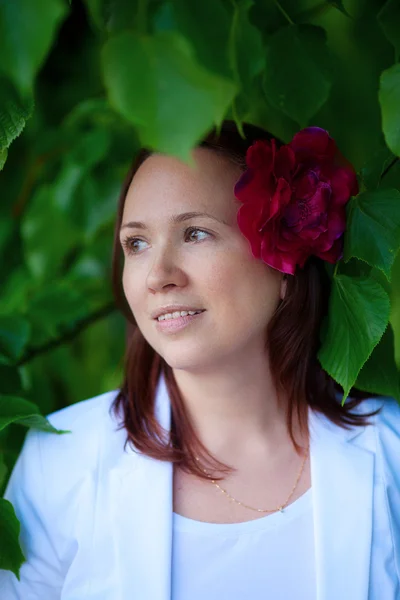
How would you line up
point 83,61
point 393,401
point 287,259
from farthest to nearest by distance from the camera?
point 83,61
point 393,401
point 287,259

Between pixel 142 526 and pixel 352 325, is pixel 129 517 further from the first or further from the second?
pixel 352 325

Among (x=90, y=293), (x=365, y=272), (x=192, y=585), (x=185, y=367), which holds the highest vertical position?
(x=90, y=293)

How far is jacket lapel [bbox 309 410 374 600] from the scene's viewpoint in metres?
1.18

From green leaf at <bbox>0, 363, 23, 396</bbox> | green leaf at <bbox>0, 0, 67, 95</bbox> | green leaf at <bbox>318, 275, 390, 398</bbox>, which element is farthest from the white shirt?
green leaf at <bbox>0, 0, 67, 95</bbox>

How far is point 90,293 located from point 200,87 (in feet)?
4.53

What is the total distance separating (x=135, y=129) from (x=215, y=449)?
0.80 m

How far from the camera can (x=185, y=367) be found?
1.21 metres

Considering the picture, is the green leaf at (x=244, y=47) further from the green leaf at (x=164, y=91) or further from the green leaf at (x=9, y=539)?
the green leaf at (x=9, y=539)

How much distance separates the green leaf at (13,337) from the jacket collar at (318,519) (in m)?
0.34

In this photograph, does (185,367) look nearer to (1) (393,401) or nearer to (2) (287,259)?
(2) (287,259)

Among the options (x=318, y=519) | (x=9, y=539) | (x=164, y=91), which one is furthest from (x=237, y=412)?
(x=164, y=91)

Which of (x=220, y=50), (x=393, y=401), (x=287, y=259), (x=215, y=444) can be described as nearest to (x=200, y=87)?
(x=220, y=50)

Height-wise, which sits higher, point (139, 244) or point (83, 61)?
point (83, 61)

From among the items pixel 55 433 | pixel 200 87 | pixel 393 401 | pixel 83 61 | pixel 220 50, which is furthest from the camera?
pixel 83 61
